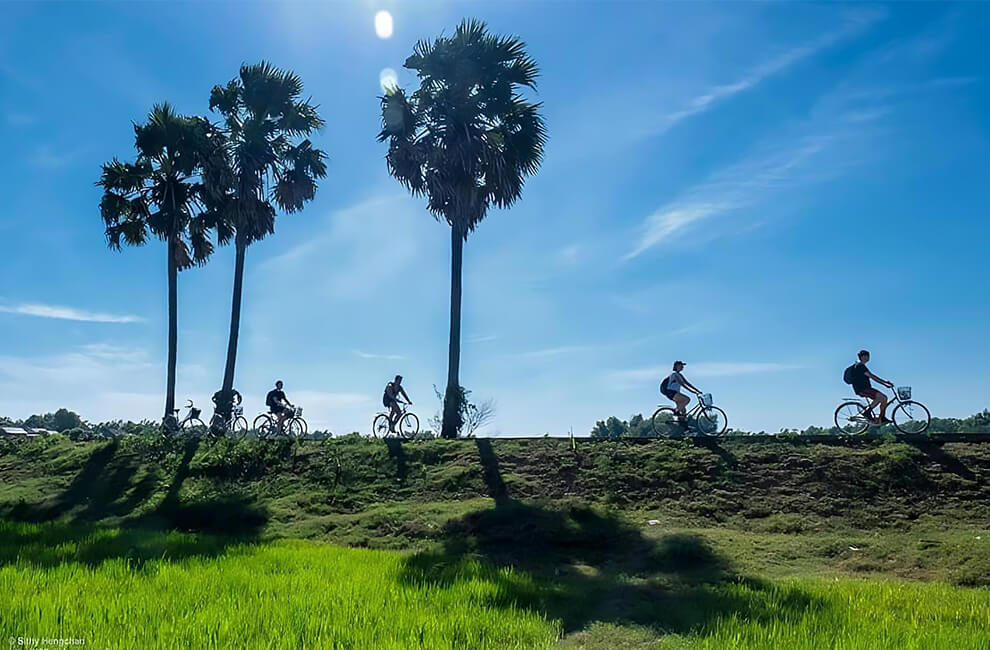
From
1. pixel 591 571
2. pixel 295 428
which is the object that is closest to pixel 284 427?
pixel 295 428

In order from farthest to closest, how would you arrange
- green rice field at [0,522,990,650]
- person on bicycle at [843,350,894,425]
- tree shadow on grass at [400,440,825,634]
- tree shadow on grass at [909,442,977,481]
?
1. person on bicycle at [843,350,894,425]
2. tree shadow on grass at [909,442,977,481]
3. tree shadow on grass at [400,440,825,634]
4. green rice field at [0,522,990,650]

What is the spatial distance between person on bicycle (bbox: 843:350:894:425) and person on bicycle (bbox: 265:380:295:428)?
18621 mm

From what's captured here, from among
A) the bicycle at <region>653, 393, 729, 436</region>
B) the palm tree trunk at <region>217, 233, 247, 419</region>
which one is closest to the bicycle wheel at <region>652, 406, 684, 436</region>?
the bicycle at <region>653, 393, 729, 436</region>

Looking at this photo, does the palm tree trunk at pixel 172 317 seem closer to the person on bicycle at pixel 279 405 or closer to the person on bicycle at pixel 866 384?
the person on bicycle at pixel 279 405

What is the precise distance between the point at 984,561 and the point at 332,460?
52.7ft

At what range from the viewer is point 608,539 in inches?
542

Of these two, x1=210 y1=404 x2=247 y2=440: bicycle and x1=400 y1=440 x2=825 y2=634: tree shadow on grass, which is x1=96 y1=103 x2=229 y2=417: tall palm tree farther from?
x1=400 y1=440 x2=825 y2=634: tree shadow on grass

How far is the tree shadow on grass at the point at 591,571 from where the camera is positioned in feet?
27.0

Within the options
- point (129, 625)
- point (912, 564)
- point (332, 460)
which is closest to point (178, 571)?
point (129, 625)

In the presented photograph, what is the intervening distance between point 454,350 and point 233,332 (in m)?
10.8

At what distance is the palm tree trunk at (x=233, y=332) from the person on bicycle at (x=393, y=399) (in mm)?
8245

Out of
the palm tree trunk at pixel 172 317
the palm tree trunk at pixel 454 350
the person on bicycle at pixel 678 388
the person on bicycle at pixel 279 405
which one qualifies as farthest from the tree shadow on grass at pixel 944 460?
the palm tree trunk at pixel 172 317

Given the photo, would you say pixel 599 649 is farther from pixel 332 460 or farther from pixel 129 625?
pixel 332 460

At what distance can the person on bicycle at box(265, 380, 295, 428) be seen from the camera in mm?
26656
